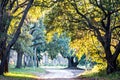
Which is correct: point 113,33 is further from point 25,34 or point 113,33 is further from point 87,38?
point 25,34

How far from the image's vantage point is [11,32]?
35.7 meters

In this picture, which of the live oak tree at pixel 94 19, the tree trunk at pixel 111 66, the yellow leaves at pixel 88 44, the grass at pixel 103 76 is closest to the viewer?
the grass at pixel 103 76

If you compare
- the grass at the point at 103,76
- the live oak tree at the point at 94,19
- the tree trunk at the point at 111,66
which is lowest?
the grass at the point at 103,76

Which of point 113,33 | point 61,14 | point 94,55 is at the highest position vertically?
point 61,14

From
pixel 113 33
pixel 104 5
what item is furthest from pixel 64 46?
pixel 104 5

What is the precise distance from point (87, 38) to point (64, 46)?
36.2 meters

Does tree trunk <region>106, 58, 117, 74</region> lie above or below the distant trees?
below

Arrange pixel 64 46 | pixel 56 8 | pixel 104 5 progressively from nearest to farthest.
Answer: pixel 104 5 → pixel 56 8 → pixel 64 46

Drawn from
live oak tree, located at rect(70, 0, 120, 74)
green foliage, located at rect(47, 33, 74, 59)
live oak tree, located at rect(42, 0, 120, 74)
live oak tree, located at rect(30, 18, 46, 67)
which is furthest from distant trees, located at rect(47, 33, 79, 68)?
live oak tree, located at rect(70, 0, 120, 74)

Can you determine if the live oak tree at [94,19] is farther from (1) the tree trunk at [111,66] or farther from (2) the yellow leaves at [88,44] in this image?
(2) the yellow leaves at [88,44]

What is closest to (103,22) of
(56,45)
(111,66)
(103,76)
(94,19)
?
(94,19)

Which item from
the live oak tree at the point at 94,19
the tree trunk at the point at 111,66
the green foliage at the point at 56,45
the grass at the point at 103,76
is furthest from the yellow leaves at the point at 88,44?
the green foliage at the point at 56,45

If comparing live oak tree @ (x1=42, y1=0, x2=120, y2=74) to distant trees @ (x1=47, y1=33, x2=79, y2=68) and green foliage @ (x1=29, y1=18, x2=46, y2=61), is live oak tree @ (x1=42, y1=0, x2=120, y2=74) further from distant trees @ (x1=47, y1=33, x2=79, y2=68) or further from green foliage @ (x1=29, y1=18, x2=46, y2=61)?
green foliage @ (x1=29, y1=18, x2=46, y2=61)

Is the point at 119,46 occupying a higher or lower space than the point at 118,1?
lower
